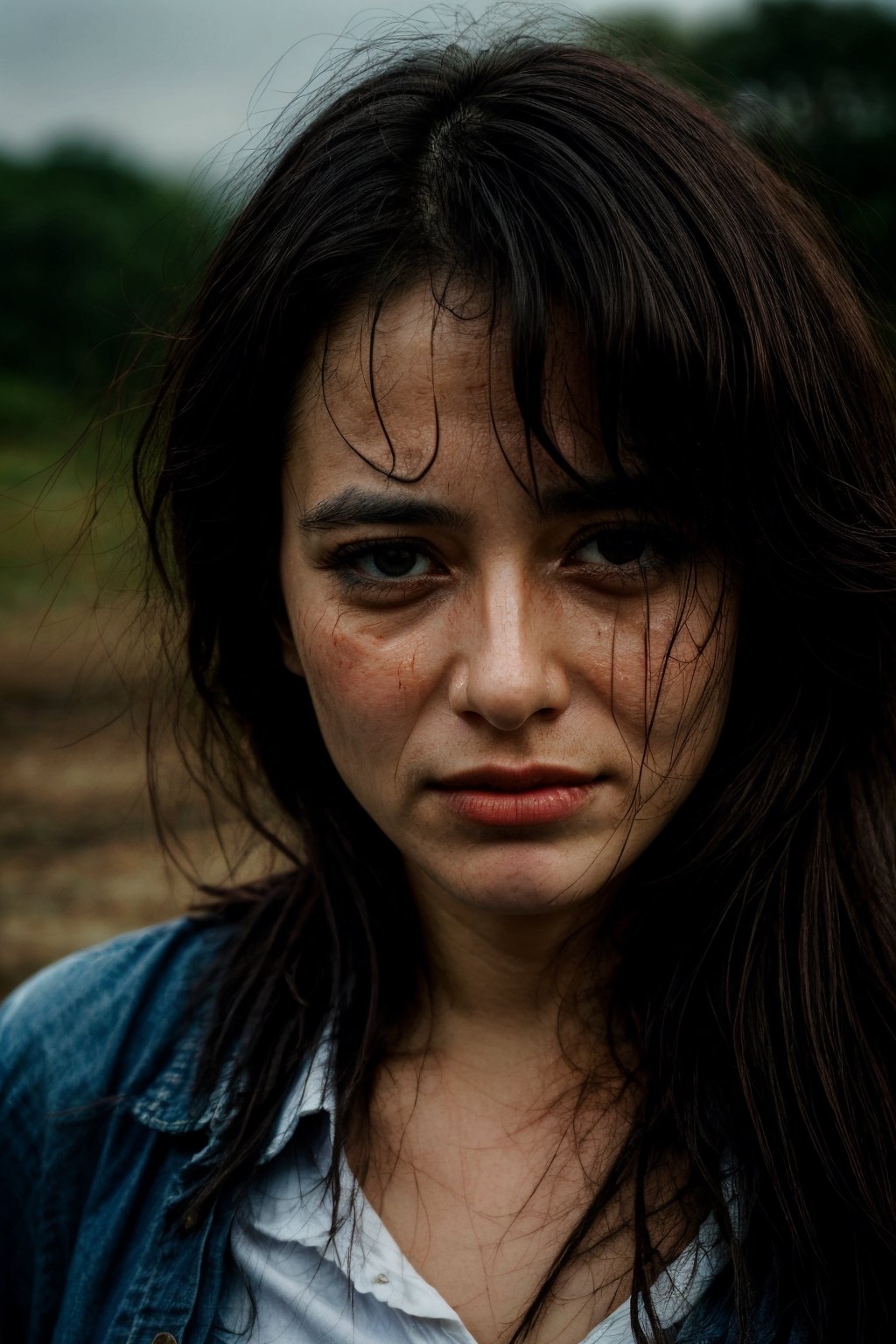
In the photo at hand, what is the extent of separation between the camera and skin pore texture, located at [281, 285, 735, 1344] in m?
1.32

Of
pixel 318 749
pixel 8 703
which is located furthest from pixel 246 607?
pixel 8 703

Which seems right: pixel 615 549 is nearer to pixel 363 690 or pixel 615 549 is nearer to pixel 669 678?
pixel 669 678

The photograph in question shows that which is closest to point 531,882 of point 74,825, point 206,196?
point 206,196

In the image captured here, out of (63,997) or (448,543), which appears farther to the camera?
(63,997)

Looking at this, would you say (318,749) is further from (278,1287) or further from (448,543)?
(278,1287)

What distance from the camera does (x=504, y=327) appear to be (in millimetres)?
1317

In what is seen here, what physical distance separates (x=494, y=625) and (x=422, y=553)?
15 centimetres

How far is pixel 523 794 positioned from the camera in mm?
1352

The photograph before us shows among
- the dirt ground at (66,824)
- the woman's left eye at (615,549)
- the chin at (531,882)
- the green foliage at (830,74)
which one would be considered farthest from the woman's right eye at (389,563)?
the green foliage at (830,74)

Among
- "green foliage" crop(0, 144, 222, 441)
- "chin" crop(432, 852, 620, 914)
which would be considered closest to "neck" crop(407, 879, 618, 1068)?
"chin" crop(432, 852, 620, 914)

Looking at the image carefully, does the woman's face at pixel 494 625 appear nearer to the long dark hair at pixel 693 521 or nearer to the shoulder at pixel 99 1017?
the long dark hair at pixel 693 521

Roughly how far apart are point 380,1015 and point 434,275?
3.12 feet

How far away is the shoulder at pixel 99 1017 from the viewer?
172 cm

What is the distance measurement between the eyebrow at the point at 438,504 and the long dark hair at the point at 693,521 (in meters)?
0.04
